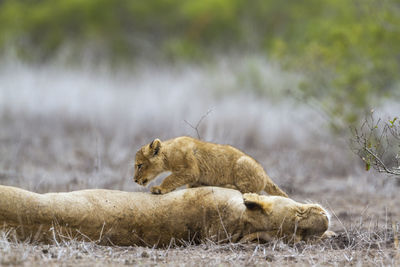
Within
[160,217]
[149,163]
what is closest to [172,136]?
[149,163]

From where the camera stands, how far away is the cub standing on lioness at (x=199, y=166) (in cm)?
448

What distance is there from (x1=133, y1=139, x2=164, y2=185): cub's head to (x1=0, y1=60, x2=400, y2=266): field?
305 mm

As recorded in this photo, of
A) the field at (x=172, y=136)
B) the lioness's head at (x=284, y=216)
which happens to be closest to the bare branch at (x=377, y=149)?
the field at (x=172, y=136)

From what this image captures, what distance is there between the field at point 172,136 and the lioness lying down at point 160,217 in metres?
0.09

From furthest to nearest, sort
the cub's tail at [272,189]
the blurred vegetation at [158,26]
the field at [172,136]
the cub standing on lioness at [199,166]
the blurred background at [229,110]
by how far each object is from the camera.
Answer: the blurred vegetation at [158,26] < the blurred background at [229,110] < the cub's tail at [272,189] < the cub standing on lioness at [199,166] < the field at [172,136]

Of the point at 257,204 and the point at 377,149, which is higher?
the point at 377,149

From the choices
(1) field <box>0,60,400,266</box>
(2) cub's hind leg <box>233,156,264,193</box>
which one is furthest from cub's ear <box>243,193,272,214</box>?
(2) cub's hind leg <box>233,156,264,193</box>

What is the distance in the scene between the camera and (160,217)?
4.10 meters

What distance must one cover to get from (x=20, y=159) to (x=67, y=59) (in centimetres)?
758

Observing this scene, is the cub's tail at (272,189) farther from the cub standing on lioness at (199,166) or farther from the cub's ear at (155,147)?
the cub's ear at (155,147)

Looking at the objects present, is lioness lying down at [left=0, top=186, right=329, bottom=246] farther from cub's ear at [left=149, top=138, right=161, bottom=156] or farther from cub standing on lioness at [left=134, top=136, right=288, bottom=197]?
cub's ear at [left=149, top=138, right=161, bottom=156]

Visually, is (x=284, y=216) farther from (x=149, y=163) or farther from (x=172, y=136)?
(x=172, y=136)

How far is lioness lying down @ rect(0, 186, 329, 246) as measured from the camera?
12.9 ft

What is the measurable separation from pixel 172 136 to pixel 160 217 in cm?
431
